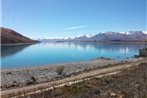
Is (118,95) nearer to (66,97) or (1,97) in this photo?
(66,97)

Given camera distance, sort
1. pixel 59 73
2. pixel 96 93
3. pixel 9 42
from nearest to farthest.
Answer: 1. pixel 96 93
2. pixel 59 73
3. pixel 9 42

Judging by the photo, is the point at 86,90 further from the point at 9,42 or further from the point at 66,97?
the point at 9,42

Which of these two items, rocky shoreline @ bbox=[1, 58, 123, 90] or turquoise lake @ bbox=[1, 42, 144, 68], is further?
turquoise lake @ bbox=[1, 42, 144, 68]

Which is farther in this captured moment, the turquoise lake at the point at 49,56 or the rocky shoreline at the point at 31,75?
the turquoise lake at the point at 49,56

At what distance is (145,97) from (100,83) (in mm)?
8131

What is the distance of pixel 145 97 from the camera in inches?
599

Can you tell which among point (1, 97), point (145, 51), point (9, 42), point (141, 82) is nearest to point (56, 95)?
point (1, 97)

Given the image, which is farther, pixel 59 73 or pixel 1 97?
pixel 59 73

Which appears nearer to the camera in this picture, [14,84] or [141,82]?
[141,82]

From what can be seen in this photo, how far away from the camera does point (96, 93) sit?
18.5 m

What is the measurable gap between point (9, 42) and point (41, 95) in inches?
6388

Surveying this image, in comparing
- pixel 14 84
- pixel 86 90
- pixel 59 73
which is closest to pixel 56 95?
pixel 86 90

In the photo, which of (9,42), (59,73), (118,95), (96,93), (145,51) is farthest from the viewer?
(9,42)

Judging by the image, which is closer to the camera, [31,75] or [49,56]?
[31,75]
